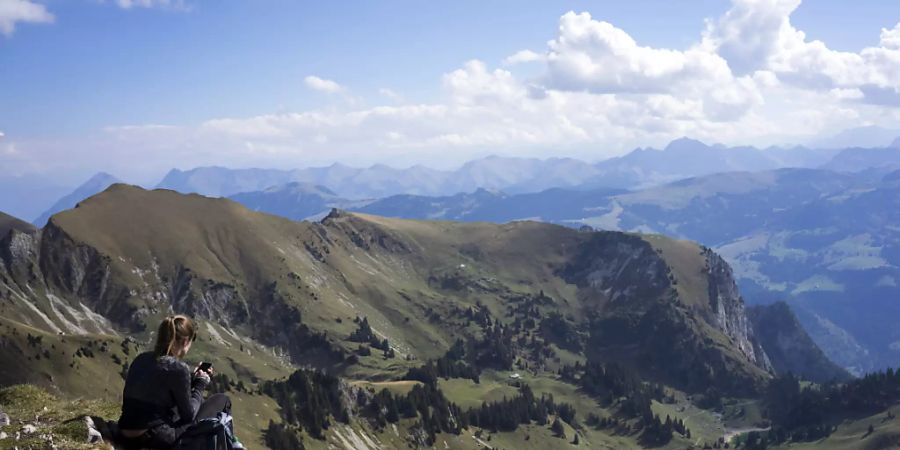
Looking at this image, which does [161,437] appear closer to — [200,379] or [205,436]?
[205,436]

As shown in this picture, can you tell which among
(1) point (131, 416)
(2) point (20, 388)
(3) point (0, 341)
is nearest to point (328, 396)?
(3) point (0, 341)

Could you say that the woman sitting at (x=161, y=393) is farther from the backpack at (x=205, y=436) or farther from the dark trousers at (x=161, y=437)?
the backpack at (x=205, y=436)

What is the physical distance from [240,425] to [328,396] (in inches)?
1851

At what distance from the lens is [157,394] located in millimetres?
20609

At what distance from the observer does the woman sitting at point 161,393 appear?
67.4 feet

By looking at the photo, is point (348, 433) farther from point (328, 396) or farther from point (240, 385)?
point (240, 385)

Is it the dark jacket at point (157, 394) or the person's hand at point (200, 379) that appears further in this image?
the person's hand at point (200, 379)

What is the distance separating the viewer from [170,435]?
823 inches

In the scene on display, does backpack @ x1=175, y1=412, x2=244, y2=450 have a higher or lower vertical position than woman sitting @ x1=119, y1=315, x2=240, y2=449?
lower

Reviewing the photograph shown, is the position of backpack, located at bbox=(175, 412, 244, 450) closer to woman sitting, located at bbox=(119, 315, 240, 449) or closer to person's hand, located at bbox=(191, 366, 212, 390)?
woman sitting, located at bbox=(119, 315, 240, 449)

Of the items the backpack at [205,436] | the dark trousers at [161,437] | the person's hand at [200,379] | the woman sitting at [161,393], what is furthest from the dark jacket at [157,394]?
the person's hand at [200,379]

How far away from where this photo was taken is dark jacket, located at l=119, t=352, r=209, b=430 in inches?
807

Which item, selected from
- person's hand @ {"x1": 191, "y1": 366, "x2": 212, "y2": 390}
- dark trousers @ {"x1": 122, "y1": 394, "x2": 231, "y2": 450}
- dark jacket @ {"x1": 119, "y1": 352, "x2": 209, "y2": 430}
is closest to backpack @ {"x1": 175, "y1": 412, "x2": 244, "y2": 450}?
dark trousers @ {"x1": 122, "y1": 394, "x2": 231, "y2": 450}

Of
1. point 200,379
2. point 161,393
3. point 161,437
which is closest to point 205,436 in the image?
point 161,437
